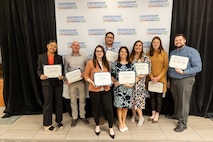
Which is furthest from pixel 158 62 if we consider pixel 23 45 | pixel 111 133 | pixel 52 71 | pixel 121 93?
pixel 23 45

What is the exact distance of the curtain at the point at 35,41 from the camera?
327 cm

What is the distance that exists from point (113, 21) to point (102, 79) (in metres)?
1.21

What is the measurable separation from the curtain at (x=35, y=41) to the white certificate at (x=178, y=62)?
0.58 m

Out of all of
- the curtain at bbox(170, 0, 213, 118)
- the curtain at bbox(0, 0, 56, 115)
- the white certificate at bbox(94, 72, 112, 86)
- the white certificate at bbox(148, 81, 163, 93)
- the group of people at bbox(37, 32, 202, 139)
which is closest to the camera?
the white certificate at bbox(94, 72, 112, 86)

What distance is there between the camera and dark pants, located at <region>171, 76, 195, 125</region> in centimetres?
289

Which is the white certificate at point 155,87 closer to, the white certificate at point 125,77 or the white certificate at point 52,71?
the white certificate at point 125,77

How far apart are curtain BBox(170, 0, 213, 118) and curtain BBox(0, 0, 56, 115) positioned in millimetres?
2232

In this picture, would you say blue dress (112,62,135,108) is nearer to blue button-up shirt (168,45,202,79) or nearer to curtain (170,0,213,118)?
blue button-up shirt (168,45,202,79)

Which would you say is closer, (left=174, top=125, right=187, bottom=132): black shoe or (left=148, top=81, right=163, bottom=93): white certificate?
(left=174, top=125, right=187, bottom=132): black shoe

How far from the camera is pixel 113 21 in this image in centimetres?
330

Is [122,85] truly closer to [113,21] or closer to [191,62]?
[191,62]

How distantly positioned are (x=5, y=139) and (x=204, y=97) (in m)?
3.44

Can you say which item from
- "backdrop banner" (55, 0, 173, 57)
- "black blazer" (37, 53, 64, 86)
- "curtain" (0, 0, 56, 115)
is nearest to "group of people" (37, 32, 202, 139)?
"black blazer" (37, 53, 64, 86)

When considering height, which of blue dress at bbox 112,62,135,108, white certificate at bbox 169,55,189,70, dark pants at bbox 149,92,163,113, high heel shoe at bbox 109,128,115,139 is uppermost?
white certificate at bbox 169,55,189,70
